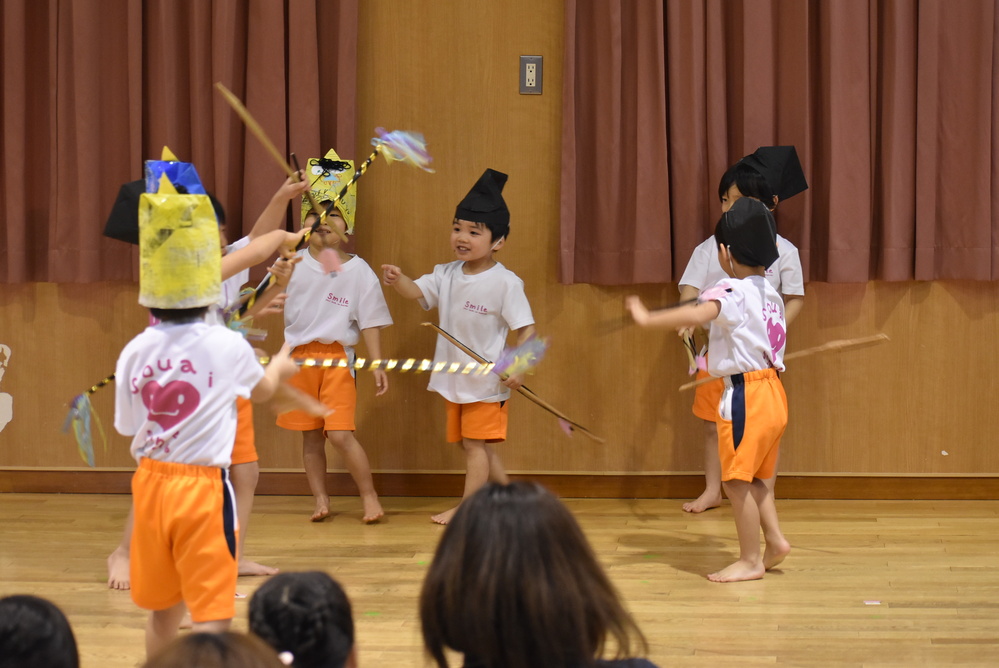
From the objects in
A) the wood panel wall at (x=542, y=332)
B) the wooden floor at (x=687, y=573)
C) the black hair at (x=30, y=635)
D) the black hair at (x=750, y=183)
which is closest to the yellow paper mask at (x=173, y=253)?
the black hair at (x=30, y=635)

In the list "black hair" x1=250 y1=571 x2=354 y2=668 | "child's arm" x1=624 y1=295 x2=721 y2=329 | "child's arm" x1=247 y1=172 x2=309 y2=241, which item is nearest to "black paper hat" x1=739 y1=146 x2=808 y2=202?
"child's arm" x1=624 y1=295 x2=721 y2=329

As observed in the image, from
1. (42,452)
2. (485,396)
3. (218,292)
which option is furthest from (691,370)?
(42,452)

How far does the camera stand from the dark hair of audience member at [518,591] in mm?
1473

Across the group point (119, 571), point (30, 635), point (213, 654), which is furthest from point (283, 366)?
point (119, 571)

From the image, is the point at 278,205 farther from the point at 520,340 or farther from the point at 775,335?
the point at 775,335

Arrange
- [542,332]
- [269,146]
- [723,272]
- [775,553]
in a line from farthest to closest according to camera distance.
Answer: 1. [542,332]
2. [723,272]
3. [775,553]
4. [269,146]

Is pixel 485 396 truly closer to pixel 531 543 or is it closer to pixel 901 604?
pixel 901 604

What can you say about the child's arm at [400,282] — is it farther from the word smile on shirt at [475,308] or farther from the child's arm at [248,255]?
the child's arm at [248,255]

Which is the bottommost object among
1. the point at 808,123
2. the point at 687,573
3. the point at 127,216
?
the point at 687,573

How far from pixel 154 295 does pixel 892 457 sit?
358cm

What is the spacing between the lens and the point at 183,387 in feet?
7.99

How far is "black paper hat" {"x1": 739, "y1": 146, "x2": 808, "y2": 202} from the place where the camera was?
14.3 ft

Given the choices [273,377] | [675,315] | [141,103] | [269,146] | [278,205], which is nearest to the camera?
[273,377]

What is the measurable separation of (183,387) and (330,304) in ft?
6.80
